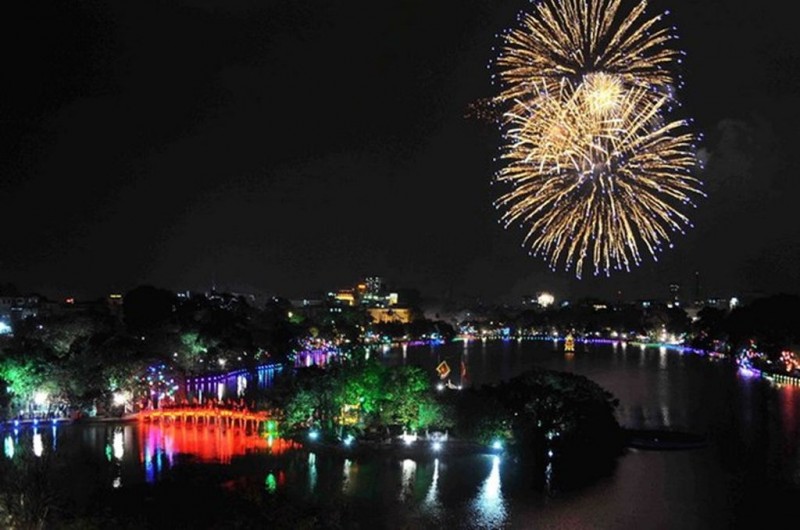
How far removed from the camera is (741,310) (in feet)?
194

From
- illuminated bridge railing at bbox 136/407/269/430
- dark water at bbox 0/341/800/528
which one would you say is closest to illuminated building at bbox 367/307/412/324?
dark water at bbox 0/341/800/528

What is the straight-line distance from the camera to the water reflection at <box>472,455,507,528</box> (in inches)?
714

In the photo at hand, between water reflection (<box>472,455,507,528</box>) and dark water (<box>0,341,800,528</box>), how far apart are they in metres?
0.04

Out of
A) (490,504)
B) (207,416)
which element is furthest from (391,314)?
(490,504)

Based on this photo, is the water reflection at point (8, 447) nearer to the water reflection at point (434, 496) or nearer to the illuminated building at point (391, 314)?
the water reflection at point (434, 496)

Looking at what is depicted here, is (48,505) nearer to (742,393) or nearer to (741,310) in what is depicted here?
(742,393)

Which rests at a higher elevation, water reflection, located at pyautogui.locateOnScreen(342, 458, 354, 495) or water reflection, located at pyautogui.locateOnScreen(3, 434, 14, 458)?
water reflection, located at pyautogui.locateOnScreen(3, 434, 14, 458)

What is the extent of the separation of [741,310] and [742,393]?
2187cm

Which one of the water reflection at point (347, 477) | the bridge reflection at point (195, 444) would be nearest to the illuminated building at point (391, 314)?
the bridge reflection at point (195, 444)

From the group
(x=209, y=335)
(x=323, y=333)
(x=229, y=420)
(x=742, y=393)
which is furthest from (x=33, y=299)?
(x=742, y=393)

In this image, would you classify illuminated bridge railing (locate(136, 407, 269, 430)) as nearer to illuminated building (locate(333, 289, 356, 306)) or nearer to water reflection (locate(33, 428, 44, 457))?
water reflection (locate(33, 428, 44, 457))

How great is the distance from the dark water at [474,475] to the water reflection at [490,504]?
4cm

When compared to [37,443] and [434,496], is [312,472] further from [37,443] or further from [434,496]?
[37,443]

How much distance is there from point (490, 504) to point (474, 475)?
212cm
